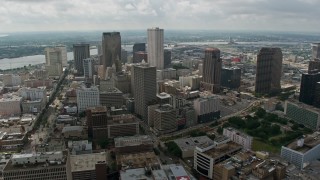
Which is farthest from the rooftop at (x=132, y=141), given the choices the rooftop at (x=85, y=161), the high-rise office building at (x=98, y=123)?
the high-rise office building at (x=98, y=123)

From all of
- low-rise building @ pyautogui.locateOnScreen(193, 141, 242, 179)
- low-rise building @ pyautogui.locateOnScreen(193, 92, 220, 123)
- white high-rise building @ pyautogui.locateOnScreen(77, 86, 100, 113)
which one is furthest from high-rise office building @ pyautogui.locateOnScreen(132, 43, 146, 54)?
low-rise building @ pyautogui.locateOnScreen(193, 141, 242, 179)

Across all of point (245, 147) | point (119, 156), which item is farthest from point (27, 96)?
point (245, 147)

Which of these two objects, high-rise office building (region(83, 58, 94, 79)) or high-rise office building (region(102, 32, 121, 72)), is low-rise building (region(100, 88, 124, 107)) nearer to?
high-rise office building (region(102, 32, 121, 72))

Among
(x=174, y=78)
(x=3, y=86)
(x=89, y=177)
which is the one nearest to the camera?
(x=89, y=177)

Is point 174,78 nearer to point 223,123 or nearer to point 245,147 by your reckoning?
point 223,123

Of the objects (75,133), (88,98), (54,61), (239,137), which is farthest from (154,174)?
(54,61)

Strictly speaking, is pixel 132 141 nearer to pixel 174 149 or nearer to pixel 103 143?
pixel 103 143
